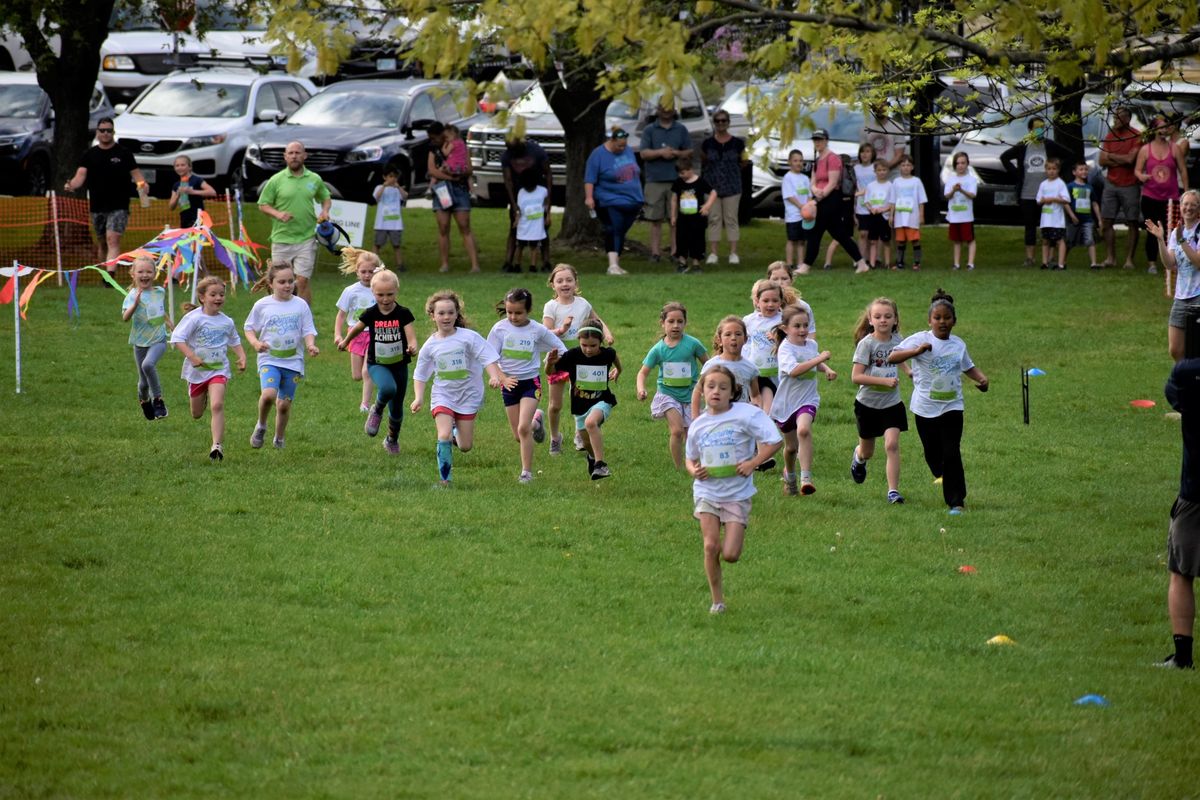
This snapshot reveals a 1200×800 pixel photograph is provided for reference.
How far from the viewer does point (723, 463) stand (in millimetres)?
9344

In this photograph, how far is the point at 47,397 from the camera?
16250 mm

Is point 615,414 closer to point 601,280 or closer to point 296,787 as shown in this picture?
point 601,280

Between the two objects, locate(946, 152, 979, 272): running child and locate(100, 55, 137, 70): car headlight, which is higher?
locate(100, 55, 137, 70): car headlight

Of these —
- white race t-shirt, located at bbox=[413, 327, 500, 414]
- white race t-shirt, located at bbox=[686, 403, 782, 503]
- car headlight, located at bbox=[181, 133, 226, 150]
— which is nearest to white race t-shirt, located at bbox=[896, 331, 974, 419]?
white race t-shirt, located at bbox=[686, 403, 782, 503]

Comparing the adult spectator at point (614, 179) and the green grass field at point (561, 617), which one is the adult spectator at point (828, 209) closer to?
the adult spectator at point (614, 179)

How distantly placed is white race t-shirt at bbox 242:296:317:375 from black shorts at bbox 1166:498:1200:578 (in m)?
7.38

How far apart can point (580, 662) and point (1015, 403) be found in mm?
9109

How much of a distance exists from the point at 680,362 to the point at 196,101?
18890mm

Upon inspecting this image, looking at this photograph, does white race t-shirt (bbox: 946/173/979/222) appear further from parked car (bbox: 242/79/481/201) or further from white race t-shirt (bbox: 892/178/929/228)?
parked car (bbox: 242/79/481/201)

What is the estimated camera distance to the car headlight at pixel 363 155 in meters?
26.9

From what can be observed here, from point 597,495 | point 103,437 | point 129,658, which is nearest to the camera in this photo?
point 129,658

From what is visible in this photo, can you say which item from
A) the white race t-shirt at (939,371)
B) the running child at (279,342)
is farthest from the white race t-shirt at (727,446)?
the running child at (279,342)

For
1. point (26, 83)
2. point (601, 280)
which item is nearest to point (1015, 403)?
point (601, 280)

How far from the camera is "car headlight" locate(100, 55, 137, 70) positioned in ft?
115
